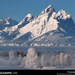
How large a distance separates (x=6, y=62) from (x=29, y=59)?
850 millimetres

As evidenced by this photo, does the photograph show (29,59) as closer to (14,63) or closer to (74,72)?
(14,63)

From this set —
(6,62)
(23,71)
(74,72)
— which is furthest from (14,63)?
(74,72)

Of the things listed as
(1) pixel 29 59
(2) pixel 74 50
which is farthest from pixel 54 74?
(2) pixel 74 50

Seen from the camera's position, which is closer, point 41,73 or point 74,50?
point 41,73

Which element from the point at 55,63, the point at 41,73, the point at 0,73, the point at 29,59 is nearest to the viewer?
the point at 0,73

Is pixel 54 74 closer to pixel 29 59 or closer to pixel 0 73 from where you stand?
pixel 0 73

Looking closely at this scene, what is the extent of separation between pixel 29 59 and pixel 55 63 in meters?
1.31

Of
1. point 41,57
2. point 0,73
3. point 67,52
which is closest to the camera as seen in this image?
→ point 0,73

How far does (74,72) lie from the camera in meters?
3.81

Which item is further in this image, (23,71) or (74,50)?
(74,50)

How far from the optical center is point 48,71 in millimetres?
3949

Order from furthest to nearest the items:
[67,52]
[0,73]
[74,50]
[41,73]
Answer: [67,52], [74,50], [41,73], [0,73]

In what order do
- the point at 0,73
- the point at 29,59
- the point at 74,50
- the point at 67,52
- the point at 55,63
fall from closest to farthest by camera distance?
1. the point at 0,73
2. the point at 29,59
3. the point at 55,63
4. the point at 74,50
5. the point at 67,52

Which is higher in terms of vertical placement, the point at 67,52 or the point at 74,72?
the point at 67,52
